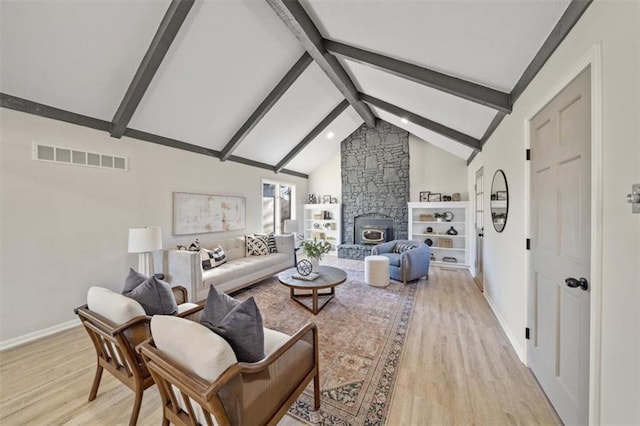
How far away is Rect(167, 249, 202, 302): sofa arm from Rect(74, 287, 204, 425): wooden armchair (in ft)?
5.06

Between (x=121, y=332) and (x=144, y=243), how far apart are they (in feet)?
6.27

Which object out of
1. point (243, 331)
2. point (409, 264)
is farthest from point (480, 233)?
point (243, 331)

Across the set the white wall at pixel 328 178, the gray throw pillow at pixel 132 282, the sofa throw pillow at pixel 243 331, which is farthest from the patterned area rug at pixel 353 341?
the white wall at pixel 328 178

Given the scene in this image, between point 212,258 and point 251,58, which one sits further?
point 212,258

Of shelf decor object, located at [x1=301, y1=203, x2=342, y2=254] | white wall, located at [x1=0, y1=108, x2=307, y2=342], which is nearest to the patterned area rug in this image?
white wall, located at [x1=0, y1=108, x2=307, y2=342]

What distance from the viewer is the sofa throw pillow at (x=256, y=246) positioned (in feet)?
16.1

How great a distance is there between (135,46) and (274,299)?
3561mm

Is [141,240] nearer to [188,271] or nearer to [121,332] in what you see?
[188,271]

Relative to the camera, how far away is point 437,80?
104 inches

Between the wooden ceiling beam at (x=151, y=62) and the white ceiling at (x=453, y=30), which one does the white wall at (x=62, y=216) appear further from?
the white ceiling at (x=453, y=30)

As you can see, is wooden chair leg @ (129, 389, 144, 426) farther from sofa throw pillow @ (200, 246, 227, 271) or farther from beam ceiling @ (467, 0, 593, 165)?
beam ceiling @ (467, 0, 593, 165)

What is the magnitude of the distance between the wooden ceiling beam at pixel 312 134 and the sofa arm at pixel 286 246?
217 cm

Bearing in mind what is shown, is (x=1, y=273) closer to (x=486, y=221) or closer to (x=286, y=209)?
(x=286, y=209)

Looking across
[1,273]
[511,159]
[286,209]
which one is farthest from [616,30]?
Result: [286,209]
